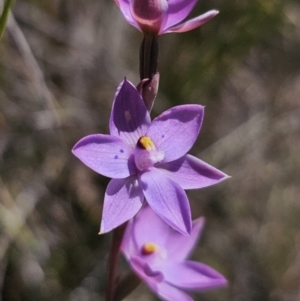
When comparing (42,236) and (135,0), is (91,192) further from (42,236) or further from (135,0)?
(135,0)

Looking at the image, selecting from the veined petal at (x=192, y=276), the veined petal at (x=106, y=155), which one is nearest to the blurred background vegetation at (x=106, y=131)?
the veined petal at (x=192, y=276)

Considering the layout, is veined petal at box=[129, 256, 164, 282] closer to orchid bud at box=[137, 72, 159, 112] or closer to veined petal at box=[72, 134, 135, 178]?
veined petal at box=[72, 134, 135, 178]

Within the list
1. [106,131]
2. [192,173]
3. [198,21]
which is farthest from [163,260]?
[106,131]

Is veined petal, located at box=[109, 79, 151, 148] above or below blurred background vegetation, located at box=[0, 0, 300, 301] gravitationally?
above

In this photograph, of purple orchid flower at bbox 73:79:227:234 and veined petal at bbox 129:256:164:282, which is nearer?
purple orchid flower at bbox 73:79:227:234

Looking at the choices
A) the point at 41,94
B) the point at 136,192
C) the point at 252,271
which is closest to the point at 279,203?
the point at 252,271

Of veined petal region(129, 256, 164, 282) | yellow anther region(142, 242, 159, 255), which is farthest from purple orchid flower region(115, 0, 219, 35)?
yellow anther region(142, 242, 159, 255)
